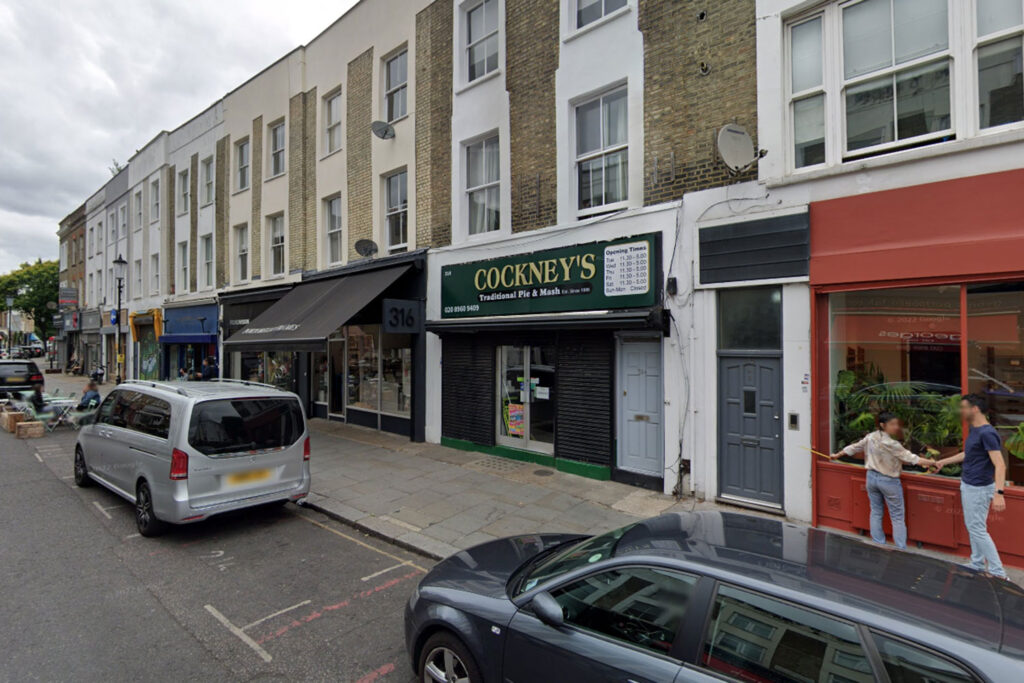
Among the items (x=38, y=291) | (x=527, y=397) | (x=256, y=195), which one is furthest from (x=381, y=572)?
(x=38, y=291)

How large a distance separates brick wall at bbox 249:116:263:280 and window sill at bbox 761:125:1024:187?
15.6m

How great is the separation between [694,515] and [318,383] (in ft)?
45.8

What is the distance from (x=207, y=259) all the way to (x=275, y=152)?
6261mm

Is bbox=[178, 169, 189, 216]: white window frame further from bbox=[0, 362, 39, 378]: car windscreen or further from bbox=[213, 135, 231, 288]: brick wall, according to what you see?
bbox=[0, 362, 39, 378]: car windscreen

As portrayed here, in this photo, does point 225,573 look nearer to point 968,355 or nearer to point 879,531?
point 879,531

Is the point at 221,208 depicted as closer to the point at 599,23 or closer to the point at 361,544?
the point at 599,23

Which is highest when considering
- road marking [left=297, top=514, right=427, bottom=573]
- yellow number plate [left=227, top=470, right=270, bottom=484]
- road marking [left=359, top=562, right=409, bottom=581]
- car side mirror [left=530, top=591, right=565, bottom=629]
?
car side mirror [left=530, top=591, right=565, bottom=629]

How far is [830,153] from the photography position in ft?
20.9

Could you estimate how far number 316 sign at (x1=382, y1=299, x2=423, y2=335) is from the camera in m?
10.4

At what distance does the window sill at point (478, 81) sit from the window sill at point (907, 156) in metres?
5.79

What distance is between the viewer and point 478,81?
10.2m

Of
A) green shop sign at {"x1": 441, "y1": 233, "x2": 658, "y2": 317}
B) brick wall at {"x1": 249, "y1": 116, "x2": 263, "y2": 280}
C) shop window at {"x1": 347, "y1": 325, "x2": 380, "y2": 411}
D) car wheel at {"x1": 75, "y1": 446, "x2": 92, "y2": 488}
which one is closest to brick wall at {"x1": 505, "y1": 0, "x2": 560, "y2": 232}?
green shop sign at {"x1": 441, "y1": 233, "x2": 658, "y2": 317}

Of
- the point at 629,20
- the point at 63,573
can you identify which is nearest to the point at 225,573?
the point at 63,573

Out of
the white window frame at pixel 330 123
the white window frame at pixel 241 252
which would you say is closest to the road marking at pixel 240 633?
the white window frame at pixel 330 123
